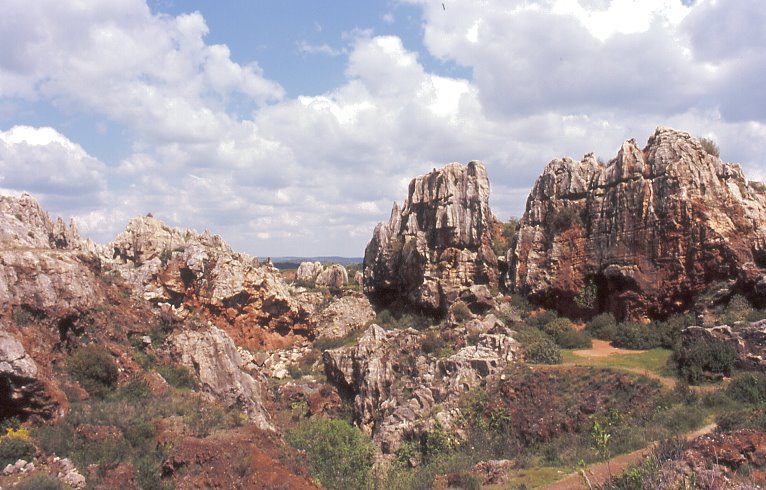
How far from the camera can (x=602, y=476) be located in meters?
14.4

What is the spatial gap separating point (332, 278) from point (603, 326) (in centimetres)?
2379

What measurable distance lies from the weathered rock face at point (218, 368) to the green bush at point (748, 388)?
1663 cm

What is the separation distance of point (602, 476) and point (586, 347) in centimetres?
1510

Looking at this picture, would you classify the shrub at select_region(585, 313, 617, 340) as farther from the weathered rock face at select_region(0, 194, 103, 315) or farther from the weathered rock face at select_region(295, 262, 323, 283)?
the weathered rock face at select_region(295, 262, 323, 283)

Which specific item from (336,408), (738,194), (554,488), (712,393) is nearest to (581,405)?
(712,393)

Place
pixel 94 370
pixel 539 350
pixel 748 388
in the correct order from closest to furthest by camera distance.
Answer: pixel 748 388, pixel 94 370, pixel 539 350

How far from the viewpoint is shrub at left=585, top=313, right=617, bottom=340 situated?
29.8 metres

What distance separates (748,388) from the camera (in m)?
19.0

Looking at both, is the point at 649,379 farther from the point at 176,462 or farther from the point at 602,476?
the point at 176,462

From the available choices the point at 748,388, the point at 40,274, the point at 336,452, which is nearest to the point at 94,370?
the point at 40,274

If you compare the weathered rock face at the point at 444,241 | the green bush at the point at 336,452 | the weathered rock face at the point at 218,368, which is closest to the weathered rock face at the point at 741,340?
the green bush at the point at 336,452

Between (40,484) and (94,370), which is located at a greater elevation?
(94,370)

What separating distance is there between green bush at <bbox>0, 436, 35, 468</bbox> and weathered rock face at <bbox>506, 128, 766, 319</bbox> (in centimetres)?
2590

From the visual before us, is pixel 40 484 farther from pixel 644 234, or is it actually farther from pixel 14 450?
pixel 644 234
